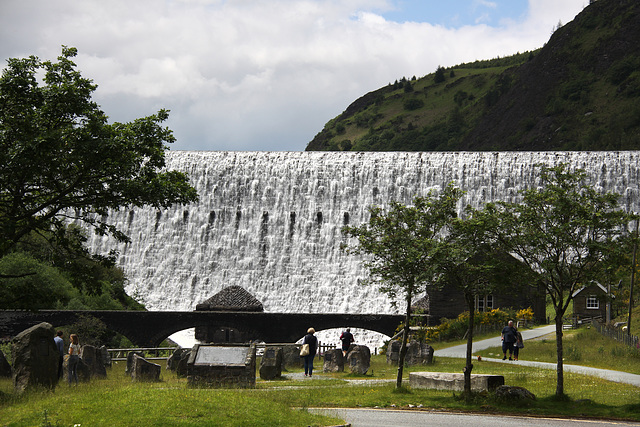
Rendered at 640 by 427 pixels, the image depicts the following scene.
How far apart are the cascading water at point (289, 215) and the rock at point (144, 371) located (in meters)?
37.9

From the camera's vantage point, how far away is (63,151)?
2166 cm

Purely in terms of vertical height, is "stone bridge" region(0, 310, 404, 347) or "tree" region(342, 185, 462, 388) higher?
"tree" region(342, 185, 462, 388)

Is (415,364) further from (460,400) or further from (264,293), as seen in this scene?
(264,293)

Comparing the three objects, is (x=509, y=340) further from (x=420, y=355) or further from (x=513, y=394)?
(x=513, y=394)

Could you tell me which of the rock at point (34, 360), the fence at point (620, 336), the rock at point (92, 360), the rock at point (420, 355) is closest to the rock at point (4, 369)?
the rock at point (92, 360)

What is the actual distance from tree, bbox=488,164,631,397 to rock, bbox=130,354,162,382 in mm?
11633

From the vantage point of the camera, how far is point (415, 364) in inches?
1281

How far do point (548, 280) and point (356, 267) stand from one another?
4398 centimetres

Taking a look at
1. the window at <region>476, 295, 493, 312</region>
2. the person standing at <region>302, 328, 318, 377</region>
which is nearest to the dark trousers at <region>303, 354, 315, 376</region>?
the person standing at <region>302, 328, 318, 377</region>

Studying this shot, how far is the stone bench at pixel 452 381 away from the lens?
21.2 m

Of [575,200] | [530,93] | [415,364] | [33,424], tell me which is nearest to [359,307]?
[415,364]

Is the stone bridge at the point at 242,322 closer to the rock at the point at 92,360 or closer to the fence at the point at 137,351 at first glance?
the fence at the point at 137,351

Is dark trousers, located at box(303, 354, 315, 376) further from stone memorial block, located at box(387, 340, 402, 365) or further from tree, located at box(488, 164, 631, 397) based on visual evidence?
tree, located at box(488, 164, 631, 397)

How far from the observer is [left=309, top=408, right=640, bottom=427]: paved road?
16.9m
